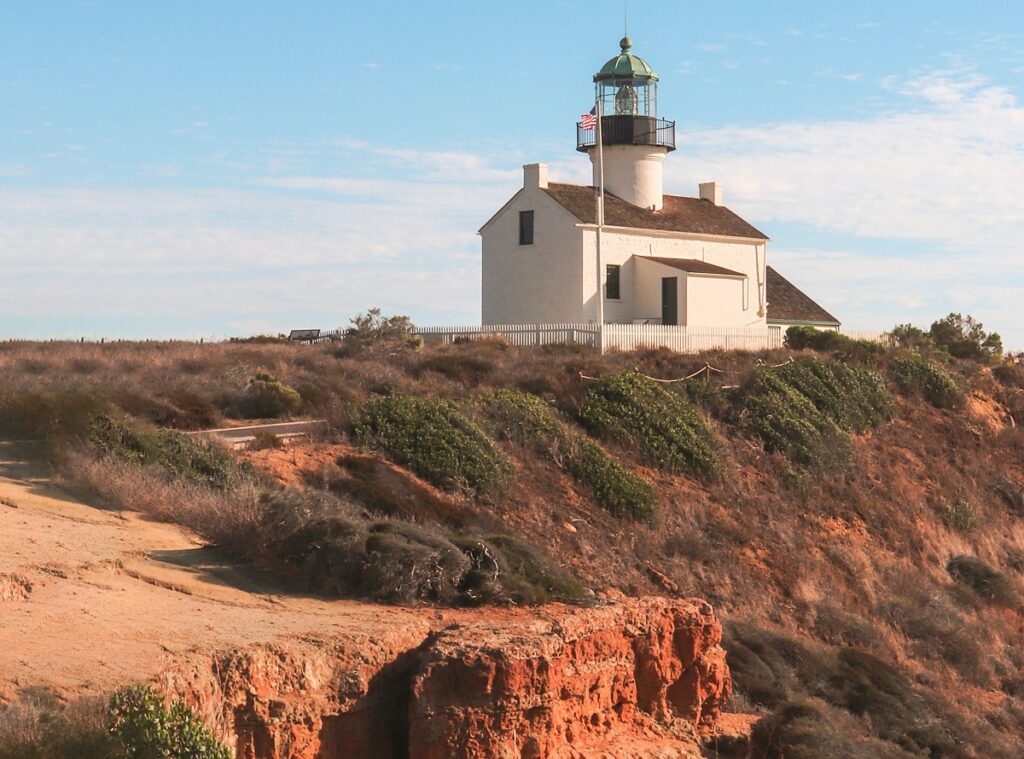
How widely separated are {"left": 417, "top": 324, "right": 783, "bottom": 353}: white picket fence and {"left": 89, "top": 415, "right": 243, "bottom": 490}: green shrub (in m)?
16.8

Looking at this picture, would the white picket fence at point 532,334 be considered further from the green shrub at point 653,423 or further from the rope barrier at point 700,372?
the green shrub at point 653,423

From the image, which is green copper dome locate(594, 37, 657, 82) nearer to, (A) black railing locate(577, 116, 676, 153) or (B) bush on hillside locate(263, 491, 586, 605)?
(A) black railing locate(577, 116, 676, 153)

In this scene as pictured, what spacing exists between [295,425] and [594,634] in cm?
1023

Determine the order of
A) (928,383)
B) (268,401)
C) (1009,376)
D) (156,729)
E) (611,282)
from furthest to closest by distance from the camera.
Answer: (611,282), (1009,376), (928,383), (268,401), (156,729)

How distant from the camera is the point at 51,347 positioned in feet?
99.0

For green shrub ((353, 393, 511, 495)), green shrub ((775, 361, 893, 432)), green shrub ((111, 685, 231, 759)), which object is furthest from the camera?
green shrub ((775, 361, 893, 432))

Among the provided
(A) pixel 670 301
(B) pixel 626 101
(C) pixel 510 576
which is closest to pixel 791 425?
(A) pixel 670 301

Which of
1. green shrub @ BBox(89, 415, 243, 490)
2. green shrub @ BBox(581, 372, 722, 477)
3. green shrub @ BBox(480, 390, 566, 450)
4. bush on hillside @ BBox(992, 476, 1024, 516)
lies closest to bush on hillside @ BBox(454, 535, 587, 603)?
green shrub @ BBox(89, 415, 243, 490)

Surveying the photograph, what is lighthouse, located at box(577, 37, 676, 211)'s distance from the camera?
123ft

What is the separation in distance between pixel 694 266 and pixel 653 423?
1413cm

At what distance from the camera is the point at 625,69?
37.6 meters

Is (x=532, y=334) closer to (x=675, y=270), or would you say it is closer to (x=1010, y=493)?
(x=675, y=270)

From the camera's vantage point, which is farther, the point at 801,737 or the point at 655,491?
the point at 655,491

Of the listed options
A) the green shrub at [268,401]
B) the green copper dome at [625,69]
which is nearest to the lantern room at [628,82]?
the green copper dome at [625,69]
